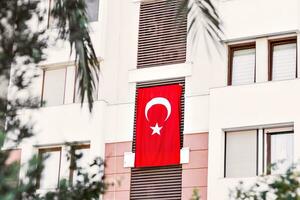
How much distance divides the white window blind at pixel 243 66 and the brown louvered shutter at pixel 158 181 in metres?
1.67

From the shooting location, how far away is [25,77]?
10945 mm

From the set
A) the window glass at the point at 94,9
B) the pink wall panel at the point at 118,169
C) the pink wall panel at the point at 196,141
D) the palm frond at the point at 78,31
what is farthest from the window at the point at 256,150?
the palm frond at the point at 78,31

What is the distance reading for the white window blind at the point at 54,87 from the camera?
1205 inches

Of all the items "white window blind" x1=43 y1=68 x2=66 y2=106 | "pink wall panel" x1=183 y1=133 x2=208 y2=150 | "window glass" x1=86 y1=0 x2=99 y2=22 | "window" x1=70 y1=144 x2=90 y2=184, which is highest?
"window glass" x1=86 y1=0 x2=99 y2=22

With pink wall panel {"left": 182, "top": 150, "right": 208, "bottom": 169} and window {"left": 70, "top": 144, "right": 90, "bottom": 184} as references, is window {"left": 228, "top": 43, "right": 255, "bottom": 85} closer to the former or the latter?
pink wall panel {"left": 182, "top": 150, "right": 208, "bottom": 169}

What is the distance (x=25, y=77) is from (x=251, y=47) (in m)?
17.5

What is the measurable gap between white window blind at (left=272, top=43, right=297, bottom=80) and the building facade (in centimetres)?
3

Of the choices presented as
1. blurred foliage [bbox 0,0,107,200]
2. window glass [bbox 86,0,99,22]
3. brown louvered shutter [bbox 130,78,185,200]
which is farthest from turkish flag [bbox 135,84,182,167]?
blurred foliage [bbox 0,0,107,200]

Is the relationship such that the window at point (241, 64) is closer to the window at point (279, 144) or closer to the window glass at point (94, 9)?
the window at point (279, 144)

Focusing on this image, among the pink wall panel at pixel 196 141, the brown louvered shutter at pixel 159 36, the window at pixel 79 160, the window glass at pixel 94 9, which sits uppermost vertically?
the window glass at pixel 94 9

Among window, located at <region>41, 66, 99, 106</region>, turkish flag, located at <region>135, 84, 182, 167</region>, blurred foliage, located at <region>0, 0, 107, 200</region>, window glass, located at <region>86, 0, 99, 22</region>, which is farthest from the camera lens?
window glass, located at <region>86, 0, 99, 22</region>

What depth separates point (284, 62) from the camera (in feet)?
89.5

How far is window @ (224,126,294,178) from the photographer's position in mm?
26484

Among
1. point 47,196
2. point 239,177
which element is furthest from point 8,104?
point 239,177
